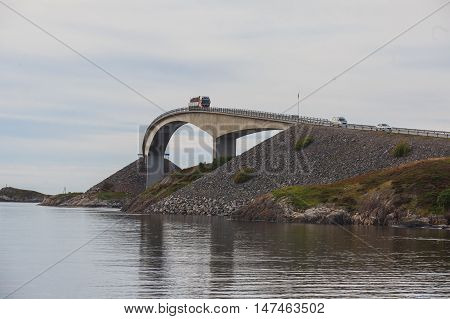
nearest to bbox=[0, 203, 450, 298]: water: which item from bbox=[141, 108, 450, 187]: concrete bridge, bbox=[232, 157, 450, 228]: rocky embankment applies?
bbox=[232, 157, 450, 228]: rocky embankment

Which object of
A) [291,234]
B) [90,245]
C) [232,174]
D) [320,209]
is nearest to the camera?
[90,245]

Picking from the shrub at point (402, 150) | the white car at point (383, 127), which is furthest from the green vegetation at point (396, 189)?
the white car at point (383, 127)

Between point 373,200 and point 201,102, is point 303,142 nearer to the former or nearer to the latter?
point 373,200

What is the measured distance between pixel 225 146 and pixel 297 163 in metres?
42.4

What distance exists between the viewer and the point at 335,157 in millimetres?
124688

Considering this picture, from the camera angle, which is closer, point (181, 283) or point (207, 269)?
point (181, 283)

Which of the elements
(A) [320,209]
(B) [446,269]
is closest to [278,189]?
(A) [320,209]

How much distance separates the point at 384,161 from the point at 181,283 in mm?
82931

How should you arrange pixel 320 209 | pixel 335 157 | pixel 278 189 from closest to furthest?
pixel 320 209, pixel 278 189, pixel 335 157

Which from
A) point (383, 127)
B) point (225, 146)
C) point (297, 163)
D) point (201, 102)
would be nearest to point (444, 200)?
point (297, 163)

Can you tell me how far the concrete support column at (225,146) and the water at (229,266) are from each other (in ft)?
310

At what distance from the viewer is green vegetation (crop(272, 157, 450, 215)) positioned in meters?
90.0
